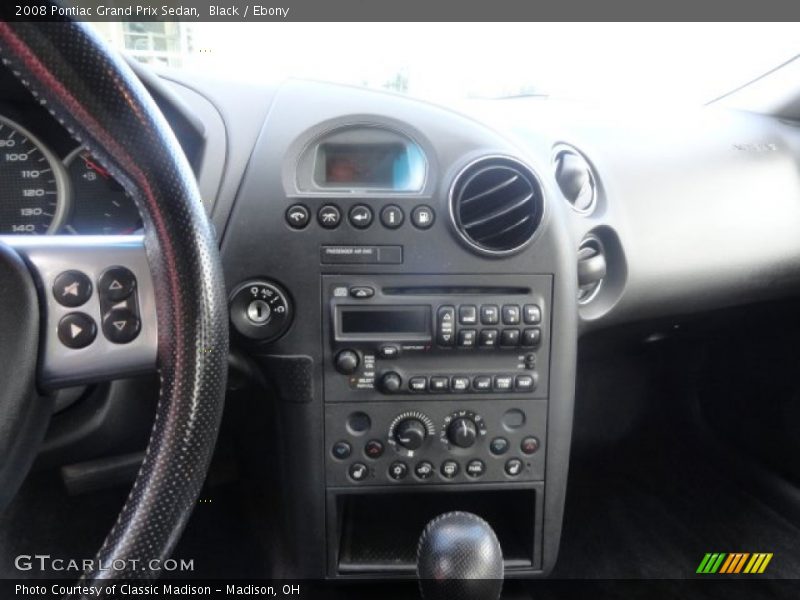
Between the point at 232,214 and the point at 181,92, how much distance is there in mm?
188

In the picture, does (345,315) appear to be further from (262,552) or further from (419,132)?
(262,552)

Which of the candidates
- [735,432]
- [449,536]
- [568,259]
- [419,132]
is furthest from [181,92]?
[735,432]

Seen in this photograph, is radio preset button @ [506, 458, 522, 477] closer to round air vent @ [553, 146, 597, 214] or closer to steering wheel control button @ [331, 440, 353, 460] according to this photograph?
steering wheel control button @ [331, 440, 353, 460]

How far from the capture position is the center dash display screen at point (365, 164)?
92 centimetres

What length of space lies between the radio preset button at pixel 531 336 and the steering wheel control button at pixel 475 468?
18cm

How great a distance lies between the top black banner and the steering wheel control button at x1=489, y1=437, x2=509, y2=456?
0.62 meters

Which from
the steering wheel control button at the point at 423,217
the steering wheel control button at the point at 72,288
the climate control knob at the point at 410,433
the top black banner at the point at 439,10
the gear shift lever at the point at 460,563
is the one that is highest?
the top black banner at the point at 439,10

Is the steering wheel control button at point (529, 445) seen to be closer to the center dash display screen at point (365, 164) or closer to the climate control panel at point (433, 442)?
the climate control panel at point (433, 442)

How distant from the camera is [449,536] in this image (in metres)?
0.84

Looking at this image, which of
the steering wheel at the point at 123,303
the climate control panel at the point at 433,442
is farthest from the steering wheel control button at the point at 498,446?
the steering wheel at the point at 123,303

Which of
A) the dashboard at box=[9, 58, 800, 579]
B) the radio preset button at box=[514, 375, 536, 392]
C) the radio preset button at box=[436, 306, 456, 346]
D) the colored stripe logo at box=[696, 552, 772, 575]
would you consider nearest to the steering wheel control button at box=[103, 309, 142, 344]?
the dashboard at box=[9, 58, 800, 579]

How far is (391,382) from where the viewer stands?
909 mm

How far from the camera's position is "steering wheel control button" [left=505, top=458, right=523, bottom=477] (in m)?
0.97

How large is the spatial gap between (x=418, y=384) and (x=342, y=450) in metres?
0.14
